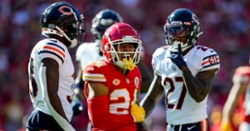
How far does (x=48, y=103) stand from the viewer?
4.39 metres

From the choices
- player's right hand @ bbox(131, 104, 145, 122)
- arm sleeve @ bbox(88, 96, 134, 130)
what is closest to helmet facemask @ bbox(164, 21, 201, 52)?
player's right hand @ bbox(131, 104, 145, 122)

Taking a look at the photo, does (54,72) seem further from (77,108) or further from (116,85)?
(77,108)

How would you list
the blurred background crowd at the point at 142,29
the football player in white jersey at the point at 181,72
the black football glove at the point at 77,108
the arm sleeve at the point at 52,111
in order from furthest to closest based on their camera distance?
the blurred background crowd at the point at 142,29
the black football glove at the point at 77,108
the football player in white jersey at the point at 181,72
the arm sleeve at the point at 52,111

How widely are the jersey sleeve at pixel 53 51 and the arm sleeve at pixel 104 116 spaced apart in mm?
368

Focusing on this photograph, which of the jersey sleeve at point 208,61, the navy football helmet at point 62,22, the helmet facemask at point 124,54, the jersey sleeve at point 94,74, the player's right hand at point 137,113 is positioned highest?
the navy football helmet at point 62,22

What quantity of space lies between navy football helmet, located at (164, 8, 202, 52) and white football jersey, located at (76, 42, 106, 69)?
151 centimetres

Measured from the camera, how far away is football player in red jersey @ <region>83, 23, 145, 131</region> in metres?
4.47

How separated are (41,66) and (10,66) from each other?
6727 millimetres

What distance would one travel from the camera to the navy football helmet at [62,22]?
472cm

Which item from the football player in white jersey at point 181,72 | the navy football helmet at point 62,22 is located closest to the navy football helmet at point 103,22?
the football player in white jersey at point 181,72

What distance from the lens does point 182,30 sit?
16.6 feet

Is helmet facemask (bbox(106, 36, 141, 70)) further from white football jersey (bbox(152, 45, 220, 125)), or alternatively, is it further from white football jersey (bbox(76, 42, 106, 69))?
white football jersey (bbox(76, 42, 106, 69))

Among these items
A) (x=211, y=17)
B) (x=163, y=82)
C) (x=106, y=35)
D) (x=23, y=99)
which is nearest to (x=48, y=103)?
(x=106, y=35)

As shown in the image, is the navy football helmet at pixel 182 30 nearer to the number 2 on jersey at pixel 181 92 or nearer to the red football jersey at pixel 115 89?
the number 2 on jersey at pixel 181 92
